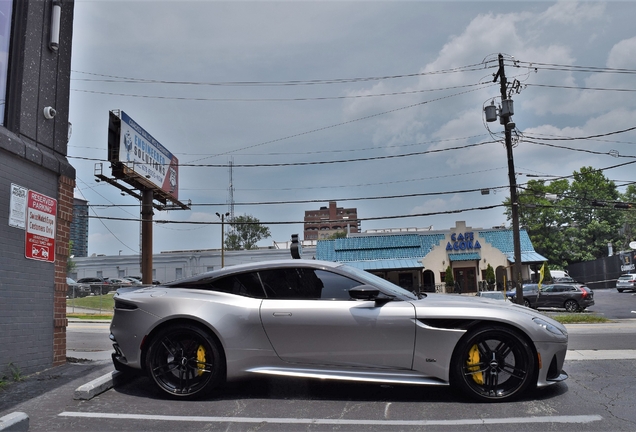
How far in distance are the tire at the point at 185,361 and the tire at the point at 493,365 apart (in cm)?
211

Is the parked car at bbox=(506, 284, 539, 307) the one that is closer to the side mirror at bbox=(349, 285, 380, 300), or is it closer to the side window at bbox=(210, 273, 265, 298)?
the side mirror at bbox=(349, 285, 380, 300)

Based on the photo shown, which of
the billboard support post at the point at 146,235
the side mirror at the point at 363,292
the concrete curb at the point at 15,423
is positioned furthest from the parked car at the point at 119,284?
the side mirror at the point at 363,292

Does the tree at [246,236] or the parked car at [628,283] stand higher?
the tree at [246,236]


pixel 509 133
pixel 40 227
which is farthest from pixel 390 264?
pixel 40 227

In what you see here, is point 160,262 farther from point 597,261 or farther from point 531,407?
point 531,407

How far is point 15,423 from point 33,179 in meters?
3.51

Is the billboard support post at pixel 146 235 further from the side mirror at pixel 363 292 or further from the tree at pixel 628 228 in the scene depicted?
the tree at pixel 628 228

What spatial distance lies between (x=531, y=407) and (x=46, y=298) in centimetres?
545

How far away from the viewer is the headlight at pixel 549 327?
14.8 ft

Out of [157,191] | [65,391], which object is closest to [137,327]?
[65,391]

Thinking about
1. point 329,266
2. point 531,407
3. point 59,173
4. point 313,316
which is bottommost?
point 531,407

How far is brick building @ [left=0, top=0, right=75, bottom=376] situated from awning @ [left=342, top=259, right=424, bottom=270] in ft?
108

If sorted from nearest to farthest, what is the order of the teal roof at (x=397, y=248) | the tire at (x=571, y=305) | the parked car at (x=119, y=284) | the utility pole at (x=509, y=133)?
1. the utility pole at (x=509, y=133)
2. the tire at (x=571, y=305)
3. the parked car at (x=119, y=284)
4. the teal roof at (x=397, y=248)

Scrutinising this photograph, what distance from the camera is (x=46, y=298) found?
6.19 meters
